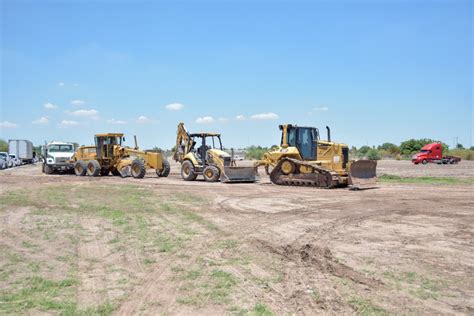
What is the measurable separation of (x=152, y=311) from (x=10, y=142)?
55793 mm

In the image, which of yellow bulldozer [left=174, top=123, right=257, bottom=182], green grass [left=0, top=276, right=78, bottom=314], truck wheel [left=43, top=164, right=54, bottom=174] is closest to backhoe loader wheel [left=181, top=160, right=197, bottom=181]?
yellow bulldozer [left=174, top=123, right=257, bottom=182]

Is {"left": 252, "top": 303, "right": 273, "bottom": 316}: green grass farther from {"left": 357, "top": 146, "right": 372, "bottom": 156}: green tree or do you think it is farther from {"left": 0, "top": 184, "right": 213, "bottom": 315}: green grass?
{"left": 357, "top": 146, "right": 372, "bottom": 156}: green tree

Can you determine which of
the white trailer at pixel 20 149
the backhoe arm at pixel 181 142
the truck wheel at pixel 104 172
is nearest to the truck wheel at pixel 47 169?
the truck wheel at pixel 104 172

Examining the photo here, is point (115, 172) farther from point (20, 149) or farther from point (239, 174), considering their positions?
point (20, 149)

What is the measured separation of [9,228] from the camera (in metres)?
9.79

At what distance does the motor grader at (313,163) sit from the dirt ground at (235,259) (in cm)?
621

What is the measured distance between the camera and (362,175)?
66.3ft

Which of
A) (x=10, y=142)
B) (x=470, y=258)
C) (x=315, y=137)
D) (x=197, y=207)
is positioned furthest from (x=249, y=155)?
(x=470, y=258)

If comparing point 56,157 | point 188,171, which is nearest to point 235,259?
point 188,171

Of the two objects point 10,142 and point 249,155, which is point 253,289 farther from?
point 249,155

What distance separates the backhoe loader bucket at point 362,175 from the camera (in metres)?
19.8

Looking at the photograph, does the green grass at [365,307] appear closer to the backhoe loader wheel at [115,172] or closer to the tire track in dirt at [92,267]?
the tire track in dirt at [92,267]

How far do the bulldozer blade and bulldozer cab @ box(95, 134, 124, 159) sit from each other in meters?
8.12

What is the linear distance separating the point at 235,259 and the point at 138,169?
Answer: 19.8 meters
